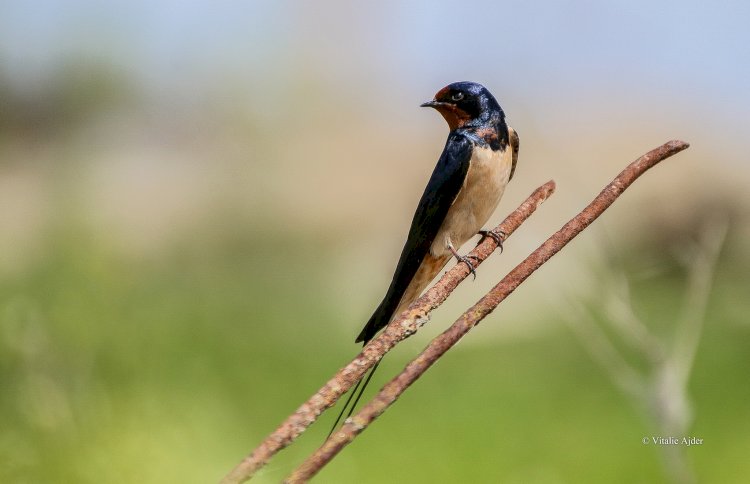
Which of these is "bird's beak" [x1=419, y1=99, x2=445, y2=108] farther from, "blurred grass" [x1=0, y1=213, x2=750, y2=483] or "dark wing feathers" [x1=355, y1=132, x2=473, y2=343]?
"blurred grass" [x1=0, y1=213, x2=750, y2=483]

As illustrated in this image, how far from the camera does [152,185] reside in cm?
578

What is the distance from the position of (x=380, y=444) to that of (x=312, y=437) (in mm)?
397

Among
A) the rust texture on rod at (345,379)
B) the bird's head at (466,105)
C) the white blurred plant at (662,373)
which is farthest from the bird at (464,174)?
the rust texture on rod at (345,379)

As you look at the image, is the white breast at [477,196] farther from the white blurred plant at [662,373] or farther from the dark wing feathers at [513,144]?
the white blurred plant at [662,373]

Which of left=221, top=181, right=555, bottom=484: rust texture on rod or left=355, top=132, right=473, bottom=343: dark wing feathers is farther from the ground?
left=221, top=181, right=555, bottom=484: rust texture on rod

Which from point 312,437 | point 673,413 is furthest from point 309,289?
point 673,413

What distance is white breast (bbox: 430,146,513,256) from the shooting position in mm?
1270

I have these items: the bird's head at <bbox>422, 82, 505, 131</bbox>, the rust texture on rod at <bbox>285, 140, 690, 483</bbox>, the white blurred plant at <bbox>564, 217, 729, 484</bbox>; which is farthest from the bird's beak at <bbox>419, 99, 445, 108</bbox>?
the rust texture on rod at <bbox>285, 140, 690, 483</bbox>

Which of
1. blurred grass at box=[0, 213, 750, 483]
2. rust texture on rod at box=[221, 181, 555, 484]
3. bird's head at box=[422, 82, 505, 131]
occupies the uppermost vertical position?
rust texture on rod at box=[221, 181, 555, 484]

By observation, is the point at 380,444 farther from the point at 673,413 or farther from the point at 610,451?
the point at 673,413

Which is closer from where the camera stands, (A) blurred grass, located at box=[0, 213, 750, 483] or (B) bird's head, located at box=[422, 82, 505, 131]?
(A) blurred grass, located at box=[0, 213, 750, 483]

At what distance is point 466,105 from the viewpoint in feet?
4.08

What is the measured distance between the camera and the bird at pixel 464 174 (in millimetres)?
1220

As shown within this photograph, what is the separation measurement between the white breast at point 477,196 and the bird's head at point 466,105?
0.04 metres
